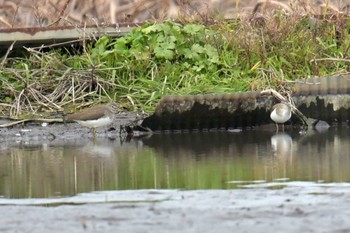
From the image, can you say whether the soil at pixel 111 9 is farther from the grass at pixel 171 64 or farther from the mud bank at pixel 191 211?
the mud bank at pixel 191 211

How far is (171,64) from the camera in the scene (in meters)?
17.9

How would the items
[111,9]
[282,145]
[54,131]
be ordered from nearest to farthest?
[282,145]
[54,131]
[111,9]

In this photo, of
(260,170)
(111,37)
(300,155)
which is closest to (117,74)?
(111,37)

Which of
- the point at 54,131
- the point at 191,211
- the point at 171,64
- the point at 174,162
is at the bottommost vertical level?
the point at 191,211

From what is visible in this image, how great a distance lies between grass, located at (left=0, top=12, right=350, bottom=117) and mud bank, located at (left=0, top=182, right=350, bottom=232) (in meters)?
7.03

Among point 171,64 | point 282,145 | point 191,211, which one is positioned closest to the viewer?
point 191,211

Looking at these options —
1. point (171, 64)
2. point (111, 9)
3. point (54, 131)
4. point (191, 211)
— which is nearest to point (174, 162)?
point (191, 211)

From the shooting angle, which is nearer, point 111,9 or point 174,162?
point 174,162

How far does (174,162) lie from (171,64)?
5.73m

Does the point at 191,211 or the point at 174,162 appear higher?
the point at 174,162

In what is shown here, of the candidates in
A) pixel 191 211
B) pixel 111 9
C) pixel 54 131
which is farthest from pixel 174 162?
pixel 111 9

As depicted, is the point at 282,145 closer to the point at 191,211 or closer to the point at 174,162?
the point at 174,162

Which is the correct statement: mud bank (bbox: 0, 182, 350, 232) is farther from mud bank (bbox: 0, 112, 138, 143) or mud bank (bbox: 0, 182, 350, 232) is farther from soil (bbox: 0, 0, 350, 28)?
soil (bbox: 0, 0, 350, 28)

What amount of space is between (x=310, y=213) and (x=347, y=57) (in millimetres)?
9726
